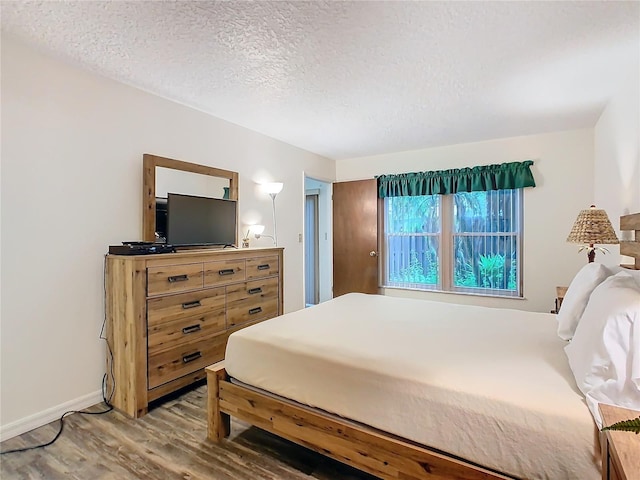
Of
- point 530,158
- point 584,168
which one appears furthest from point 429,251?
point 584,168

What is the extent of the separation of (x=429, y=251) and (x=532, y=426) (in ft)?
11.9

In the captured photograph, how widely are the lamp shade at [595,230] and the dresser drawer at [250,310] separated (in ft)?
8.97

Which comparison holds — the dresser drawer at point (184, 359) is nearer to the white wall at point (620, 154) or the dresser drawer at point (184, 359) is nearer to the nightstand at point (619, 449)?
the nightstand at point (619, 449)

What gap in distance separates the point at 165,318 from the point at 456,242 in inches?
145

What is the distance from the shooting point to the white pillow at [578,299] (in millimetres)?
1810

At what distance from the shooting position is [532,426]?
122cm

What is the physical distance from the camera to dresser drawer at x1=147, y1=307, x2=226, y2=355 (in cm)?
236

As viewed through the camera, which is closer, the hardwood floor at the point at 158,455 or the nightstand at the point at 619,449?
the nightstand at the point at 619,449

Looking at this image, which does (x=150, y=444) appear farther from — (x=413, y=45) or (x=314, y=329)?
(x=413, y=45)

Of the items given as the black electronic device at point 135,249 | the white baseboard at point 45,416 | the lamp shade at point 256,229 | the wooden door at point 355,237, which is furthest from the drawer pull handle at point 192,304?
the wooden door at point 355,237

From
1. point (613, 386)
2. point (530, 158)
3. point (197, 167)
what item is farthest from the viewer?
point (530, 158)

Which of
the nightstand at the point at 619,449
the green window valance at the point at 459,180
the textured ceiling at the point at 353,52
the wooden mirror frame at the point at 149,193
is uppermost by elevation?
the textured ceiling at the point at 353,52

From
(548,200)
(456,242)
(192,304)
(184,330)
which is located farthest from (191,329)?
(548,200)

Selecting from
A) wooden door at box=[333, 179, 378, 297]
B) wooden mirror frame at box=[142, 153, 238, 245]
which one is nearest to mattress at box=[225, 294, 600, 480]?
wooden mirror frame at box=[142, 153, 238, 245]
